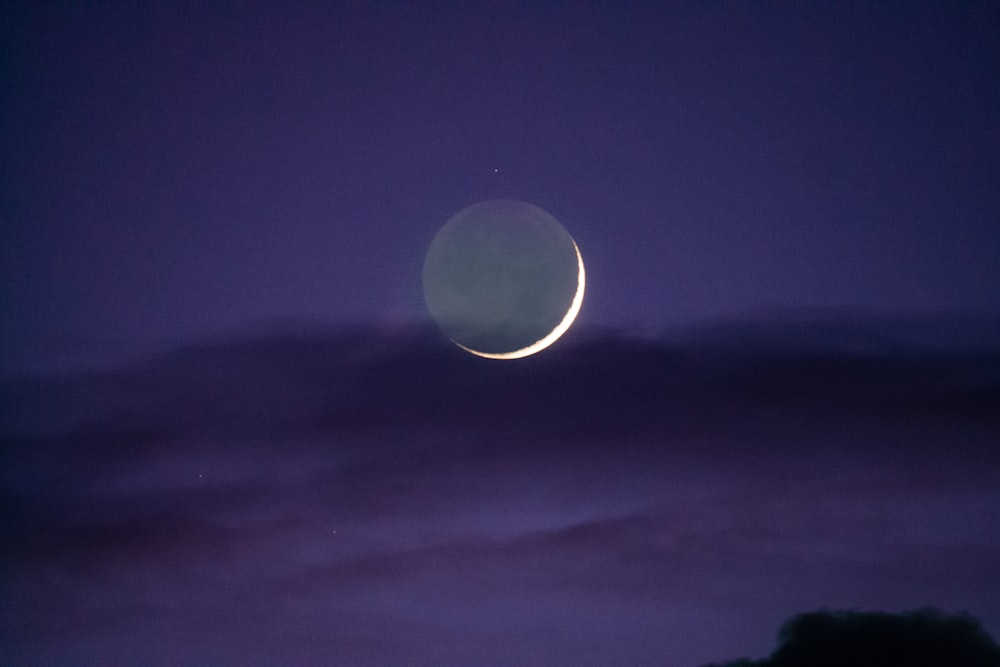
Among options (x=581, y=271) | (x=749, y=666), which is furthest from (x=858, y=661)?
(x=581, y=271)

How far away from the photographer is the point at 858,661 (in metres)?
92.4

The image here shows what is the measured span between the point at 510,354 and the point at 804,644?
224 feet

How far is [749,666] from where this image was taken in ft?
299

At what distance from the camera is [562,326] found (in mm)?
39656

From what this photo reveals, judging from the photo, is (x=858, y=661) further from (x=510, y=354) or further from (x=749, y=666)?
(x=510, y=354)

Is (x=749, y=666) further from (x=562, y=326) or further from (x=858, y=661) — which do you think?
(x=562, y=326)

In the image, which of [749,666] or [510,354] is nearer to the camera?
[510,354]

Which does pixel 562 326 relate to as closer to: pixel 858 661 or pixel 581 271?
pixel 581 271

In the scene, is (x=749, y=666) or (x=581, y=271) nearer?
(x=581, y=271)

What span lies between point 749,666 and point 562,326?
63593 mm

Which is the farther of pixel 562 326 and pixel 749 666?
pixel 749 666

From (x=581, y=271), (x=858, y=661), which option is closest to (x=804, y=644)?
(x=858, y=661)

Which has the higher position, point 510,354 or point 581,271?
point 581,271

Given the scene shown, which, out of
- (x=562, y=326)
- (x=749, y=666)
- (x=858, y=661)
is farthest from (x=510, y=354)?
(x=858, y=661)
